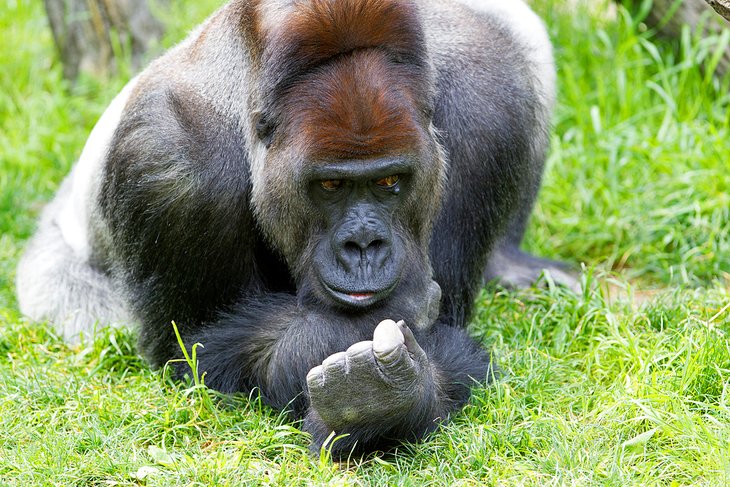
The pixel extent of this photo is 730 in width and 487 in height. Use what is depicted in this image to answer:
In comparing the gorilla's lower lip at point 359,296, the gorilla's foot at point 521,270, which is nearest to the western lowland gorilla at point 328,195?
the gorilla's lower lip at point 359,296

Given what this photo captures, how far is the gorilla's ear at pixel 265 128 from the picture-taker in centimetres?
392

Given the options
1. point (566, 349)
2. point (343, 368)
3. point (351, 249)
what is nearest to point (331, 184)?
point (351, 249)

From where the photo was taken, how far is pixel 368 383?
11.9ft

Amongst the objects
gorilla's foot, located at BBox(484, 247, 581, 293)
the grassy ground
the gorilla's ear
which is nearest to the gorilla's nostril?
the gorilla's ear

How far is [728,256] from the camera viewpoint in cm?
544

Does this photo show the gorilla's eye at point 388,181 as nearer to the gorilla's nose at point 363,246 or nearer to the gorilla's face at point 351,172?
the gorilla's face at point 351,172

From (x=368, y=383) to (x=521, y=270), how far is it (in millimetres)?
2243

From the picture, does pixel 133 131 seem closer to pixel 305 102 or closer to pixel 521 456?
pixel 305 102

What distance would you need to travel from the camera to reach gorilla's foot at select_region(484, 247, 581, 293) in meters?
5.55

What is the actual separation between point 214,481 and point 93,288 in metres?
2.33

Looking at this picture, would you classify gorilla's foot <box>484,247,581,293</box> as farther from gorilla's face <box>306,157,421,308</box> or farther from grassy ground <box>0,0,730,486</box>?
gorilla's face <box>306,157,421,308</box>

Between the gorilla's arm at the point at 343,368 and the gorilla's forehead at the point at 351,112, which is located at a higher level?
the gorilla's forehead at the point at 351,112

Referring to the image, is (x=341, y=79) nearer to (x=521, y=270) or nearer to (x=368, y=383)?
(x=368, y=383)

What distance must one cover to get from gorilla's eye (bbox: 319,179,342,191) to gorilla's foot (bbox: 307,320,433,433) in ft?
1.77
